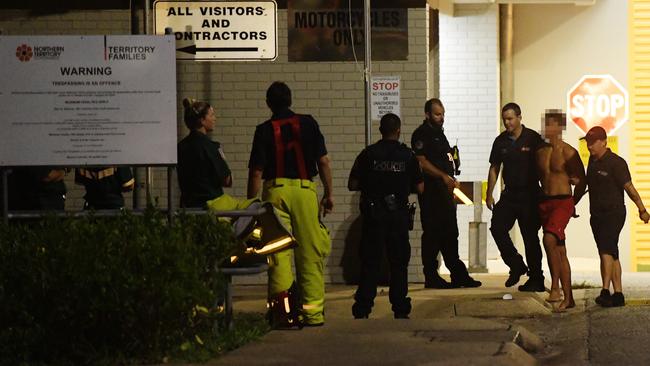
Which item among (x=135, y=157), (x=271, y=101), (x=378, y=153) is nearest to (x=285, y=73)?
(x=378, y=153)

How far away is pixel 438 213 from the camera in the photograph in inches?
623

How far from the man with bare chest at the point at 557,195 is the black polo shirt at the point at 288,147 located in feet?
11.8

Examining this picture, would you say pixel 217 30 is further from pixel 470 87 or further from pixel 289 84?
pixel 470 87

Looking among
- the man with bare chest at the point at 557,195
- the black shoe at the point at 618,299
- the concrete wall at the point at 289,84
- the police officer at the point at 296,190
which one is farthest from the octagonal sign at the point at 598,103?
the police officer at the point at 296,190

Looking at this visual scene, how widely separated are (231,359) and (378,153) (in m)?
3.87

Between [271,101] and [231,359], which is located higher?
[271,101]

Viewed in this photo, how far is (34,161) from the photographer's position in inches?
397

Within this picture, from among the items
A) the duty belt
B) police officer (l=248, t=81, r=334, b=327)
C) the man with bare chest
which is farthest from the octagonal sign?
the duty belt

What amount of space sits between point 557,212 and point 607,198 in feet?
1.93

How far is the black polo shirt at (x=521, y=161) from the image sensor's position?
1570 cm

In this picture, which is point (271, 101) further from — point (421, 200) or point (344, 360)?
point (421, 200)

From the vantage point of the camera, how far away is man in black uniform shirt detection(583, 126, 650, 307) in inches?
571

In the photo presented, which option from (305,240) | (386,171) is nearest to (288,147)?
(305,240)

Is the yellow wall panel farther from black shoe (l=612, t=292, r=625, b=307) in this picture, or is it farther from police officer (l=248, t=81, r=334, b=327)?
police officer (l=248, t=81, r=334, b=327)
